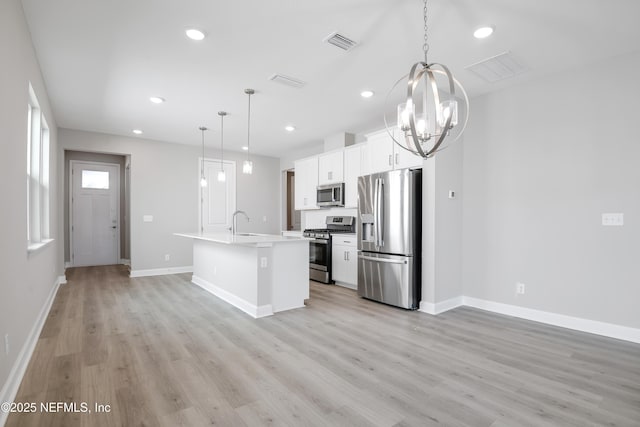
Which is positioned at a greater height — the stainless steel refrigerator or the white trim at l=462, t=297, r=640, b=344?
the stainless steel refrigerator

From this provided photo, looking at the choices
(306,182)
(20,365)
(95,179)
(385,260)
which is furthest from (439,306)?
(95,179)

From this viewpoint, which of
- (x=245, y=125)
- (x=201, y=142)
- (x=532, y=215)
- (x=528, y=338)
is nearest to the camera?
(x=528, y=338)

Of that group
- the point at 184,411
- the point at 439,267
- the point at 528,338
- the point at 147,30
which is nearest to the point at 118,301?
the point at 184,411

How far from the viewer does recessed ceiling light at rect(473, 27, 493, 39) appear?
2.69 metres

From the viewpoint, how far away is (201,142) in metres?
6.83

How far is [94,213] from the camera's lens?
777 cm

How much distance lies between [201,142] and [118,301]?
3.57m

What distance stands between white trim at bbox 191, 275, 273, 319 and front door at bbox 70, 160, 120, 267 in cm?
403

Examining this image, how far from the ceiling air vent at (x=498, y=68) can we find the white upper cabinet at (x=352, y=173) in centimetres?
214

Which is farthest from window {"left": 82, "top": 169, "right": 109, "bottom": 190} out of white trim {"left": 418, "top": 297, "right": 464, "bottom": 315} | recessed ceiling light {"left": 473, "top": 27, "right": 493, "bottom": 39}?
recessed ceiling light {"left": 473, "top": 27, "right": 493, "bottom": 39}

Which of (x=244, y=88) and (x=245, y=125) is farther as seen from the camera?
(x=245, y=125)

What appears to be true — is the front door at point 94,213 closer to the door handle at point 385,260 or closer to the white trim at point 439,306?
the door handle at point 385,260

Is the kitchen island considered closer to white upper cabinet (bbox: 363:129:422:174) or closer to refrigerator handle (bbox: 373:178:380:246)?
refrigerator handle (bbox: 373:178:380:246)

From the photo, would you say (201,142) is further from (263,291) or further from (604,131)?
(604,131)
